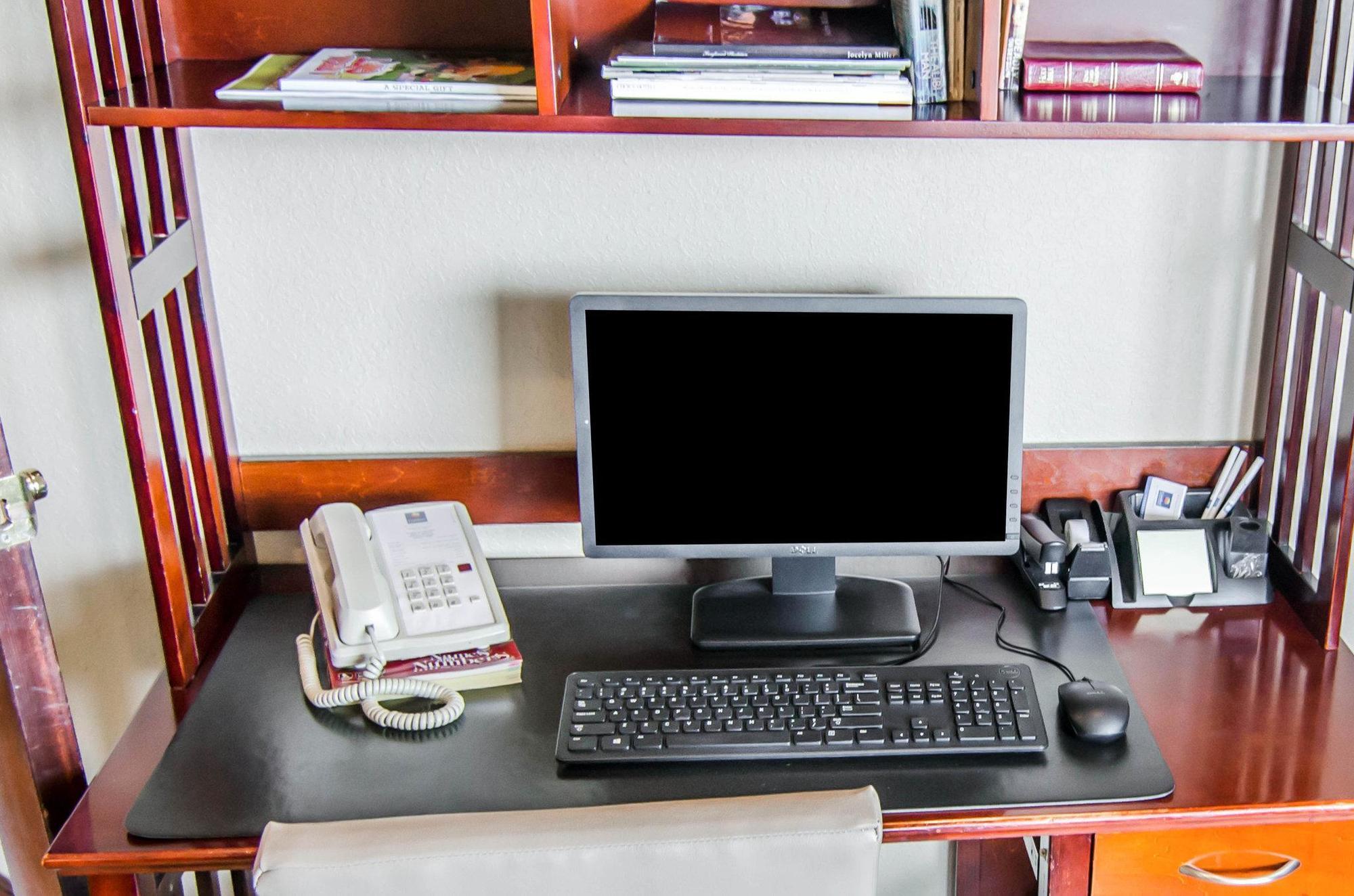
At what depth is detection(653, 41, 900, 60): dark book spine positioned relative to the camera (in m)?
1.34

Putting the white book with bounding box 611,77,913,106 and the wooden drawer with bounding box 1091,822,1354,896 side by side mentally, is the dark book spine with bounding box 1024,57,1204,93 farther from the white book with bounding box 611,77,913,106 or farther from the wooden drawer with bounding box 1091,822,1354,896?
the wooden drawer with bounding box 1091,822,1354,896

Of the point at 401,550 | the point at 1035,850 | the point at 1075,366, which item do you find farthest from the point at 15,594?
the point at 1075,366

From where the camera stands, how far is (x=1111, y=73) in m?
1.42

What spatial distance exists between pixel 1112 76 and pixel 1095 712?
2.26ft

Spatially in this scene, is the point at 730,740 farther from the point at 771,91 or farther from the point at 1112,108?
the point at 1112,108

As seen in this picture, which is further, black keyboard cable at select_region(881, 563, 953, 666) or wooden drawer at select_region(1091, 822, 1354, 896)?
black keyboard cable at select_region(881, 563, 953, 666)

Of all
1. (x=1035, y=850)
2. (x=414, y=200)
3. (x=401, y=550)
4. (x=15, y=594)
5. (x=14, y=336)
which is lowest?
(x=1035, y=850)

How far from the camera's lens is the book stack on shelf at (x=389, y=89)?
1343 millimetres

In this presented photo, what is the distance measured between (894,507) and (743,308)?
312 mm

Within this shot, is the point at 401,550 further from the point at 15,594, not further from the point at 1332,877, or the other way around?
the point at 1332,877

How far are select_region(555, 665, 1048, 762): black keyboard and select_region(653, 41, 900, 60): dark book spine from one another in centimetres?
68

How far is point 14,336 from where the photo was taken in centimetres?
168

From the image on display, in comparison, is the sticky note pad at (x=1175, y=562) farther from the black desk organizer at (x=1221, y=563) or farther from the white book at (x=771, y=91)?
the white book at (x=771, y=91)

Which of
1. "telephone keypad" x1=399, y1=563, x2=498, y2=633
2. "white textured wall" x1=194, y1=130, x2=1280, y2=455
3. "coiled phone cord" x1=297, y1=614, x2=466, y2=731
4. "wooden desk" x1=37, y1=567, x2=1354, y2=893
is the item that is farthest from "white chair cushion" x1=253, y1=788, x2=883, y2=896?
"white textured wall" x1=194, y1=130, x2=1280, y2=455
